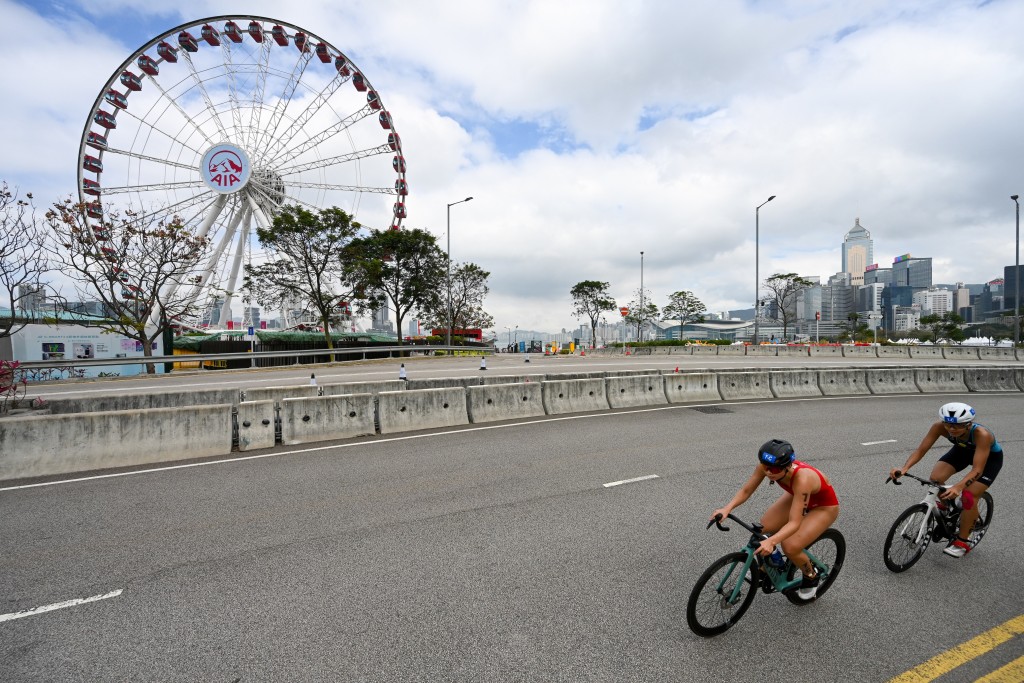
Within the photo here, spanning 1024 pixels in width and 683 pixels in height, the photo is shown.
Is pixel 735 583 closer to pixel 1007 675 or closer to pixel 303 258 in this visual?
pixel 1007 675

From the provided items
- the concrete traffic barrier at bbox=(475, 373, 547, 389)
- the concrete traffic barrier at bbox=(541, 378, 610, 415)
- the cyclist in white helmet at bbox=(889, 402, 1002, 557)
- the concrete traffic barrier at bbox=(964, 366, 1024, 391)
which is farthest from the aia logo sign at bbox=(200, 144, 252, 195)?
the concrete traffic barrier at bbox=(964, 366, 1024, 391)

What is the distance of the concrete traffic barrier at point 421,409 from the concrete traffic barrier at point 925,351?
3581 centimetres

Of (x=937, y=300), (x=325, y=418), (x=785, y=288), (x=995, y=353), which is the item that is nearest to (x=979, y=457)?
(x=325, y=418)

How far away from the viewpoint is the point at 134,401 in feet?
41.6

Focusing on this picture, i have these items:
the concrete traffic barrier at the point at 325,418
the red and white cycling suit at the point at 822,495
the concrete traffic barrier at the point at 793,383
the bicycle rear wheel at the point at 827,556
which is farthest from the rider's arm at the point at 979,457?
→ the concrete traffic barrier at the point at 793,383

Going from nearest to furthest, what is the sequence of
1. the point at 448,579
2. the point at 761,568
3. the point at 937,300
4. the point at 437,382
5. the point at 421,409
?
the point at 761,568 < the point at 448,579 < the point at 421,409 < the point at 437,382 < the point at 937,300

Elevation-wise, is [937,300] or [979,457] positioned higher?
[937,300]

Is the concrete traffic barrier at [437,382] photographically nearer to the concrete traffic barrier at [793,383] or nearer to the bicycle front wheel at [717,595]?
the concrete traffic barrier at [793,383]

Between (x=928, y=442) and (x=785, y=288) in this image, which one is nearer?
(x=928, y=442)

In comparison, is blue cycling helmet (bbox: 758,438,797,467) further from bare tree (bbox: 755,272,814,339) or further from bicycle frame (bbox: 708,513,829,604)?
bare tree (bbox: 755,272,814,339)

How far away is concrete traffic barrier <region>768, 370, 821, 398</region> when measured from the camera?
16.5 meters

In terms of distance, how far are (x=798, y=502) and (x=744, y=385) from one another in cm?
1368

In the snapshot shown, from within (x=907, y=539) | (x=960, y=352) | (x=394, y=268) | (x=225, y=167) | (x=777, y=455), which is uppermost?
(x=225, y=167)

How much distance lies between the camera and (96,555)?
Answer: 4.91m
